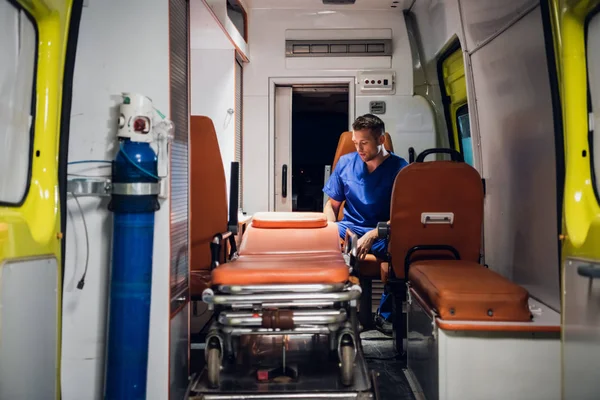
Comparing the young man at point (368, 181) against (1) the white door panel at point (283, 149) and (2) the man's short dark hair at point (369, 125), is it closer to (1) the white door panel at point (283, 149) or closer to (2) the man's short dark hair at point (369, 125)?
(2) the man's short dark hair at point (369, 125)

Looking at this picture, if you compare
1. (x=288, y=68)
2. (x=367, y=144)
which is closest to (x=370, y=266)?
(x=367, y=144)

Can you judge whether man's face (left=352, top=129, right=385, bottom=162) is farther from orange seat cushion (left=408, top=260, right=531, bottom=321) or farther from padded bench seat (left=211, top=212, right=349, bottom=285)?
orange seat cushion (left=408, top=260, right=531, bottom=321)

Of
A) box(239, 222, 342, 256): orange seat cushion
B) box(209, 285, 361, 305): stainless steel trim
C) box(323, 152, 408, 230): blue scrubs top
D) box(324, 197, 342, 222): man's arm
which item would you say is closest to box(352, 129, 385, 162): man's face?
box(323, 152, 408, 230): blue scrubs top

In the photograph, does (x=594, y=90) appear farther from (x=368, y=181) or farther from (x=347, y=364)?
(x=368, y=181)

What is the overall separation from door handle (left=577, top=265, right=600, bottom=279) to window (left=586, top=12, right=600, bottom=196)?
15.1 inches

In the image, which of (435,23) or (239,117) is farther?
(239,117)

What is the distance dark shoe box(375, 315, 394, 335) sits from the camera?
4.01m

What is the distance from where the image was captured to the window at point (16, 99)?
1.81m

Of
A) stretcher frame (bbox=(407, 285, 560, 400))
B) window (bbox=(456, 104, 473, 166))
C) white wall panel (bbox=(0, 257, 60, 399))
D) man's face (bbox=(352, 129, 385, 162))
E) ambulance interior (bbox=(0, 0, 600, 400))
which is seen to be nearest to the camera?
white wall panel (bbox=(0, 257, 60, 399))

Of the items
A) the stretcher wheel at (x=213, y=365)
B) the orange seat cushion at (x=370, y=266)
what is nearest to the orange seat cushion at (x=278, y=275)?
the stretcher wheel at (x=213, y=365)

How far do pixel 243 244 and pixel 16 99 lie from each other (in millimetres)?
1665

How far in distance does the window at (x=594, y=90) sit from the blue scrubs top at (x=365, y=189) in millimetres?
2187

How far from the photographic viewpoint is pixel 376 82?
5551 mm

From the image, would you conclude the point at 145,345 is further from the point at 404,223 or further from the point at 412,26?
the point at 412,26
